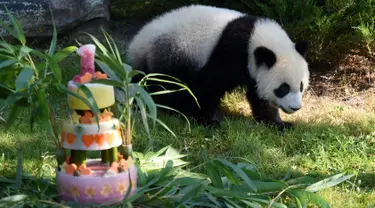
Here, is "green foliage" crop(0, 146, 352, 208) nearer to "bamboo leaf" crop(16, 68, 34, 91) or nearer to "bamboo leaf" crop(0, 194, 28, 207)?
"bamboo leaf" crop(0, 194, 28, 207)

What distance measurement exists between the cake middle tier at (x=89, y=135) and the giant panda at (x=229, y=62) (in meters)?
2.10

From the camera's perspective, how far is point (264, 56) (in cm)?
477

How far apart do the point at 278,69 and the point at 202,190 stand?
203 cm

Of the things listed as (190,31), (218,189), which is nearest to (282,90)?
(190,31)

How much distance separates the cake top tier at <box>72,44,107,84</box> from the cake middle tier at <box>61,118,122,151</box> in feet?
0.65

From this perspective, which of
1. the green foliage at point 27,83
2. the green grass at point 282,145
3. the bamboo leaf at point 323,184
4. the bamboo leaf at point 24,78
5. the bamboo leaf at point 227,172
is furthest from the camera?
the green grass at point 282,145

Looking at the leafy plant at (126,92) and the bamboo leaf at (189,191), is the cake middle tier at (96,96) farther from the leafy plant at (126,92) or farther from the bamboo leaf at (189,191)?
the bamboo leaf at (189,191)

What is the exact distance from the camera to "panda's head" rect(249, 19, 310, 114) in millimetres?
4824

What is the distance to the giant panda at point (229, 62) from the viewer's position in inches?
191

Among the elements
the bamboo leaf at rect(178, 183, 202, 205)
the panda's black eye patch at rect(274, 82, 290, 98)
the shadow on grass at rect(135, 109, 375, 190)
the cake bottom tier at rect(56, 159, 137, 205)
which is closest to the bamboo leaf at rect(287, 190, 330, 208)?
the bamboo leaf at rect(178, 183, 202, 205)

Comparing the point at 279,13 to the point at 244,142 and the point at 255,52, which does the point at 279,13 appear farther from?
the point at 244,142

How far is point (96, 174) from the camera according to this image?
2789mm

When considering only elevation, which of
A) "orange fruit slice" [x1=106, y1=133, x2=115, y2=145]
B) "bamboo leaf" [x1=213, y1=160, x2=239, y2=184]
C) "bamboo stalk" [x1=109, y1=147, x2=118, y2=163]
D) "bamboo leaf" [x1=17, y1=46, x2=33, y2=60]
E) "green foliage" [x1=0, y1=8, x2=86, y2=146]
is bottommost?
"bamboo leaf" [x1=213, y1=160, x2=239, y2=184]

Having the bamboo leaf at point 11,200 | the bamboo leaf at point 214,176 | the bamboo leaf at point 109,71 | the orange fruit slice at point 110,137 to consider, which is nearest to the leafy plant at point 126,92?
the bamboo leaf at point 109,71
